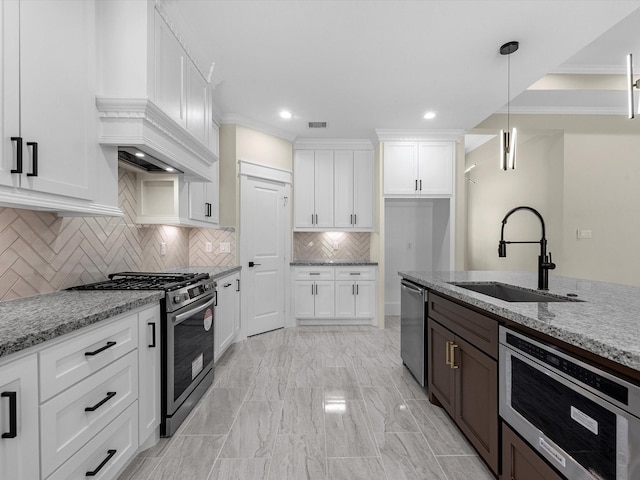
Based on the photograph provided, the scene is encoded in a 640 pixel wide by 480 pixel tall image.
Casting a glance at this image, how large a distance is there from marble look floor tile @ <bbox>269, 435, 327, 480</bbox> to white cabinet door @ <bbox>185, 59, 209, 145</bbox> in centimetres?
226

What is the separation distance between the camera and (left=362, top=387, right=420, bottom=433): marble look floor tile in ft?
6.69

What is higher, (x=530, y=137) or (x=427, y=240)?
(x=530, y=137)

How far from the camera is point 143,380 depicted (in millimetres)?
1673

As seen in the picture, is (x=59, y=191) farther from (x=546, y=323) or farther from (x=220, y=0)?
(x=546, y=323)

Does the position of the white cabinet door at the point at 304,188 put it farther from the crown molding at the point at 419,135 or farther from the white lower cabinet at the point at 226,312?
the white lower cabinet at the point at 226,312

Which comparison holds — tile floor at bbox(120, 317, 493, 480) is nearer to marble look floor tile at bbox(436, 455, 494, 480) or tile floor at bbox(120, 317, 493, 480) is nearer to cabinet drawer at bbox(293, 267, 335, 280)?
marble look floor tile at bbox(436, 455, 494, 480)

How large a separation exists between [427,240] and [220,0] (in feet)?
14.4

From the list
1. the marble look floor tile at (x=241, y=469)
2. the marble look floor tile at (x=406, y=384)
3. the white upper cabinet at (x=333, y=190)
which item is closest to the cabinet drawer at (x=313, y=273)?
the white upper cabinet at (x=333, y=190)

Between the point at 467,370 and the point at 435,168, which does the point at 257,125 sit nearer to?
the point at 435,168

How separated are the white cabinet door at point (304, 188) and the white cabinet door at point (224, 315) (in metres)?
1.63

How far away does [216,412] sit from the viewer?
87.2 inches

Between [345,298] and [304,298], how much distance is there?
60 cm

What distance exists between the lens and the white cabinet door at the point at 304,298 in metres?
4.43

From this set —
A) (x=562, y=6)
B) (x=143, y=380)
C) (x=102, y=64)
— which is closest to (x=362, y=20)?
(x=562, y=6)
